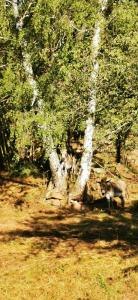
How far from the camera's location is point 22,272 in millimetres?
16469

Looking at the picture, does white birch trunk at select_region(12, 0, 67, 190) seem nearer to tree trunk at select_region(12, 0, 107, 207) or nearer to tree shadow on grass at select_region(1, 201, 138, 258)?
tree trunk at select_region(12, 0, 107, 207)

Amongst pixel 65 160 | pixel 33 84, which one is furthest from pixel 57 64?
pixel 65 160

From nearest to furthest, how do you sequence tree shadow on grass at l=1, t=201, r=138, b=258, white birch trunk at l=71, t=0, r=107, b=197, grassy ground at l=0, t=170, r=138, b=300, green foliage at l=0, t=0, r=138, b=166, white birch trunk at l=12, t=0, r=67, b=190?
1. grassy ground at l=0, t=170, r=138, b=300
2. tree shadow on grass at l=1, t=201, r=138, b=258
3. green foliage at l=0, t=0, r=138, b=166
4. white birch trunk at l=71, t=0, r=107, b=197
5. white birch trunk at l=12, t=0, r=67, b=190

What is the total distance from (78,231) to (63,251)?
9.56 feet

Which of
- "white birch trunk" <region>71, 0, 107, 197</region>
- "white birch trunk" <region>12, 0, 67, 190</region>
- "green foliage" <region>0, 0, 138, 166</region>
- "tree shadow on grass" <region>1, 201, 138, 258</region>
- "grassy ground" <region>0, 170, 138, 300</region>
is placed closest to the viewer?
"grassy ground" <region>0, 170, 138, 300</region>

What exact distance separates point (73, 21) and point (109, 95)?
5.79 metres

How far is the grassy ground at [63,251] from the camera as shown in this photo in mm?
15109

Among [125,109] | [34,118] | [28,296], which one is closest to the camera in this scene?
[28,296]

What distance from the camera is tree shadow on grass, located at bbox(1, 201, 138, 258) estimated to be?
1939 cm

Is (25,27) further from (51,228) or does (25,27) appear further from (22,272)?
(22,272)

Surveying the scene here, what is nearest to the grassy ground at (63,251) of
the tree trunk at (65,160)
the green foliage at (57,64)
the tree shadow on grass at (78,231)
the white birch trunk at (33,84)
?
the tree shadow on grass at (78,231)

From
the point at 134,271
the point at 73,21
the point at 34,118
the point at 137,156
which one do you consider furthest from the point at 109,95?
the point at 137,156

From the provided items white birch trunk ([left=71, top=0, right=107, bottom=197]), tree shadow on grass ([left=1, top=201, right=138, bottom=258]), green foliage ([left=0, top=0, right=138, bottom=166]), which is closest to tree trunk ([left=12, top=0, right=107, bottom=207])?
white birch trunk ([left=71, top=0, right=107, bottom=197])

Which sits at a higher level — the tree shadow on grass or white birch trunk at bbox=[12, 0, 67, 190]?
white birch trunk at bbox=[12, 0, 67, 190]
